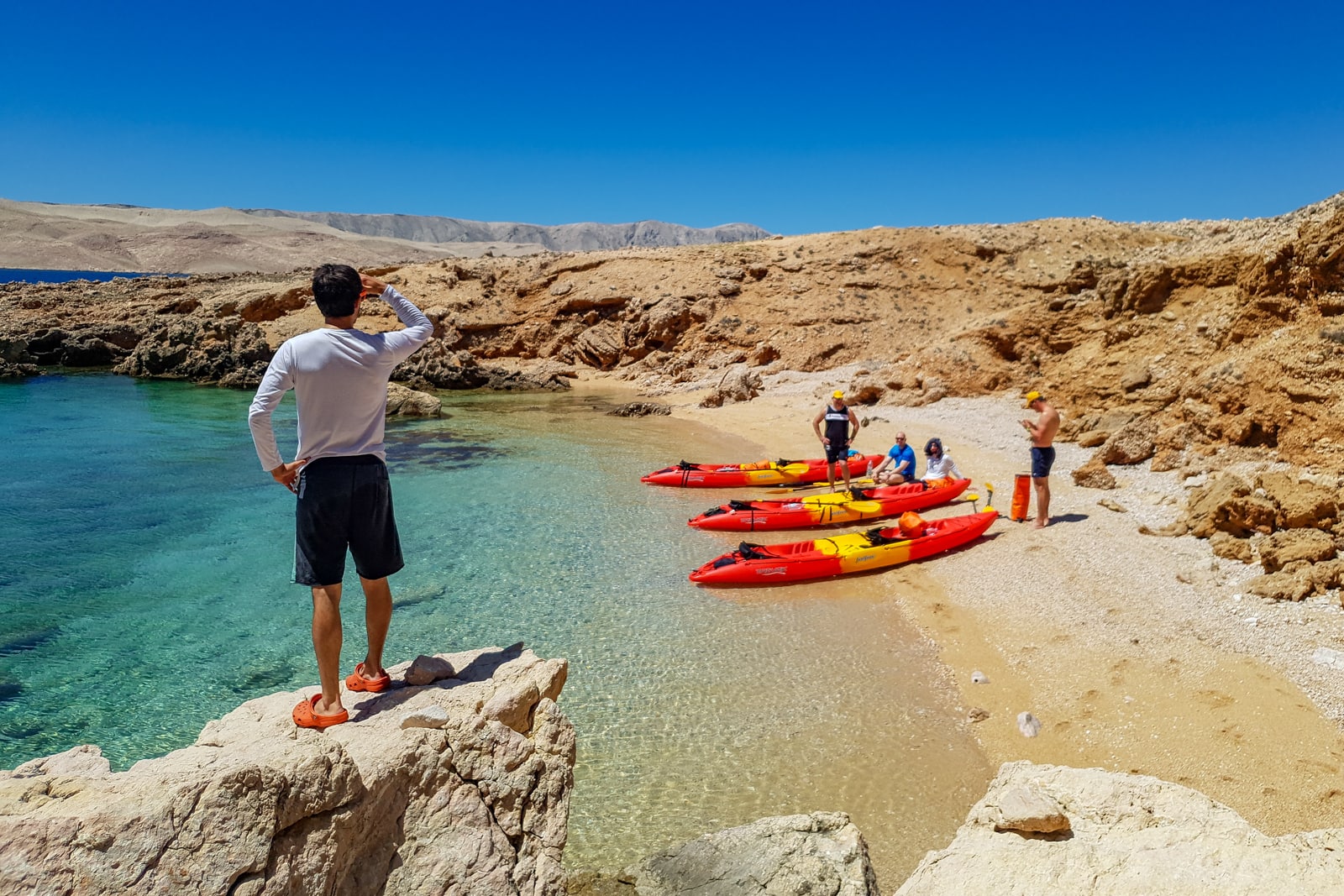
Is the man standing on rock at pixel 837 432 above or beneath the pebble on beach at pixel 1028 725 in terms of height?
above

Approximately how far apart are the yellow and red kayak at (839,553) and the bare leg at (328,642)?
20.1 ft

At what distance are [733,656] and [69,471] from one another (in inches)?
586

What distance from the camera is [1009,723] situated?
6.28m

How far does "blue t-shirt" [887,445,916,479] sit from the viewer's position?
44.0 ft

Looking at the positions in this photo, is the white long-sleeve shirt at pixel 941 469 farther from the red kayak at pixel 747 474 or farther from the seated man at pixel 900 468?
the red kayak at pixel 747 474

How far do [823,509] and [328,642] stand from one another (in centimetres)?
935

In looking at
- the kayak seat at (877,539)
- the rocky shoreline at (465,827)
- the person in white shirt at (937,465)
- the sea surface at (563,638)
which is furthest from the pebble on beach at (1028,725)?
the person in white shirt at (937,465)

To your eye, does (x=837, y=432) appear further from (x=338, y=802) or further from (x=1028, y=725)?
(x=338, y=802)

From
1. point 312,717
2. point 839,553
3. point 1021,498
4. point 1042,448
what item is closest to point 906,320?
point 1021,498

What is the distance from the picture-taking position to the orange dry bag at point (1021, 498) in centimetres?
1066

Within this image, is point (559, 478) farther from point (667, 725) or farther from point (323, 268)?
point (323, 268)

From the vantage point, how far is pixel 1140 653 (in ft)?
22.8

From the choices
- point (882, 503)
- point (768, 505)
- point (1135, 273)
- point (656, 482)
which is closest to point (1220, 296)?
point (1135, 273)

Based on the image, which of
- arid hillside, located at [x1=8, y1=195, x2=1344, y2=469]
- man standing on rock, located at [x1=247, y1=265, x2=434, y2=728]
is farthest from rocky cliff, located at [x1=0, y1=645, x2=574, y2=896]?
arid hillside, located at [x1=8, y1=195, x2=1344, y2=469]
